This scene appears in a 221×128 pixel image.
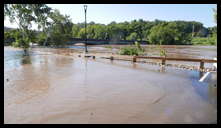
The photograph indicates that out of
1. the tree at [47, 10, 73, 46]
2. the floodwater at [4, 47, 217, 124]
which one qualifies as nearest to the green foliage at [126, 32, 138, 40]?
the tree at [47, 10, 73, 46]

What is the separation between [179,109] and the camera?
207 inches

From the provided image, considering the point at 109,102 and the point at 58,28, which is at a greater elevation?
the point at 58,28

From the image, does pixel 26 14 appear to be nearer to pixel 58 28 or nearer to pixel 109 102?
pixel 58 28

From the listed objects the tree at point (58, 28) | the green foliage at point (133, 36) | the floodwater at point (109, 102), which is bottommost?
the floodwater at point (109, 102)

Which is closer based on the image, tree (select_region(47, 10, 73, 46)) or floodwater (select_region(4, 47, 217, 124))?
floodwater (select_region(4, 47, 217, 124))

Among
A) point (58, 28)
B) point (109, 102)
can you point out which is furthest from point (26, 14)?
point (109, 102)

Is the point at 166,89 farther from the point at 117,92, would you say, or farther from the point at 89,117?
the point at 89,117

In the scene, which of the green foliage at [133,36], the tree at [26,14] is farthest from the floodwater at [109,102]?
the green foliage at [133,36]

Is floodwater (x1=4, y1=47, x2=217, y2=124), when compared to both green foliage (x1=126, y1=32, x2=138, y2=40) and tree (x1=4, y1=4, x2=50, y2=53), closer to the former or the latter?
tree (x1=4, y1=4, x2=50, y2=53)

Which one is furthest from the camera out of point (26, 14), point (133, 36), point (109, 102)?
point (133, 36)

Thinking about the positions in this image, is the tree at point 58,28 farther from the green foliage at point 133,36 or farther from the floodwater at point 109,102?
the green foliage at point 133,36
